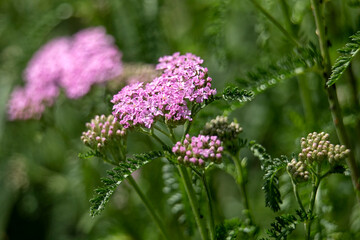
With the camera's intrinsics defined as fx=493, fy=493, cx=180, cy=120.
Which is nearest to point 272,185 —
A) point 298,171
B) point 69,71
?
point 298,171

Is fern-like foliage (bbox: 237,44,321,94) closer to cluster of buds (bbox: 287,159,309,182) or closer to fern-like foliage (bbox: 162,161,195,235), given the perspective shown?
cluster of buds (bbox: 287,159,309,182)

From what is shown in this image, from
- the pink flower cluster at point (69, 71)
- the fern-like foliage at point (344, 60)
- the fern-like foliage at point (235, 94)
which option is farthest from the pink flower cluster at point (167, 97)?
the pink flower cluster at point (69, 71)

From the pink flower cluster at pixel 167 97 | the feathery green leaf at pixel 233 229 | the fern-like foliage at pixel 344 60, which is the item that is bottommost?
the feathery green leaf at pixel 233 229

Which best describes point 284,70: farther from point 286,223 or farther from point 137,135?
point 137,135

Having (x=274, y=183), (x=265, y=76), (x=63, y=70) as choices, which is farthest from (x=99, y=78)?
(x=274, y=183)

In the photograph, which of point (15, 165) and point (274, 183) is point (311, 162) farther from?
point (15, 165)

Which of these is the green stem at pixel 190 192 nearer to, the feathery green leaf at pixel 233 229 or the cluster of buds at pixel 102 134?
the feathery green leaf at pixel 233 229
